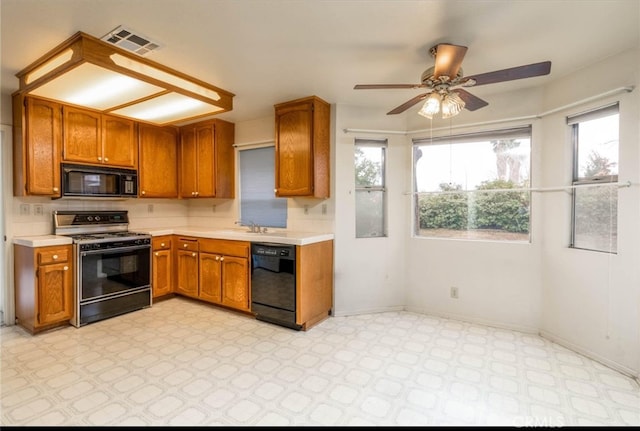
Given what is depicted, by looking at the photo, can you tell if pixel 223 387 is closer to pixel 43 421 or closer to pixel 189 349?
pixel 189 349

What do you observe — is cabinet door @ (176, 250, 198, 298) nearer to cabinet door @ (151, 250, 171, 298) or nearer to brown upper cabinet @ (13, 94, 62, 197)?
cabinet door @ (151, 250, 171, 298)

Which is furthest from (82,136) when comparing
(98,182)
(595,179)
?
(595,179)

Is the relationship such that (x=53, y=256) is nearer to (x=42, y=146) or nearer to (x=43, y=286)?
(x=43, y=286)

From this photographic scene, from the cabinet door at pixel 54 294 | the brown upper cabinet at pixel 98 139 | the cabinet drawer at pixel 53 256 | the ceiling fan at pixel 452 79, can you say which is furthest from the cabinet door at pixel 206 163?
the ceiling fan at pixel 452 79

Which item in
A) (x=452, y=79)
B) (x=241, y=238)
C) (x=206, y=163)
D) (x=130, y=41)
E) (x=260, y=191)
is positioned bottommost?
(x=241, y=238)

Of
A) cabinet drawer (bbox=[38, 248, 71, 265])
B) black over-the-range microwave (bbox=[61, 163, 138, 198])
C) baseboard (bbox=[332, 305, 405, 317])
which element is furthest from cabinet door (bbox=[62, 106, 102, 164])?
baseboard (bbox=[332, 305, 405, 317])

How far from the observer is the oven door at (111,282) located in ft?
10.5

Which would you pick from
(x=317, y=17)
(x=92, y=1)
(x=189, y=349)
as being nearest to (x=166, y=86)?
(x=92, y=1)

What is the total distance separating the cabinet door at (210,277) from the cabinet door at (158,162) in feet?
4.03

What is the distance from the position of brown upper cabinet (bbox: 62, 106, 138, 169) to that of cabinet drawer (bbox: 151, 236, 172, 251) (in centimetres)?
100

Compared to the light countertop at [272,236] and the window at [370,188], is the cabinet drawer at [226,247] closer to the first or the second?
the light countertop at [272,236]

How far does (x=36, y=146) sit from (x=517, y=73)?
4346 mm

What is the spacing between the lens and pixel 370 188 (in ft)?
12.2

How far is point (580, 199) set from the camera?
2.79 m
